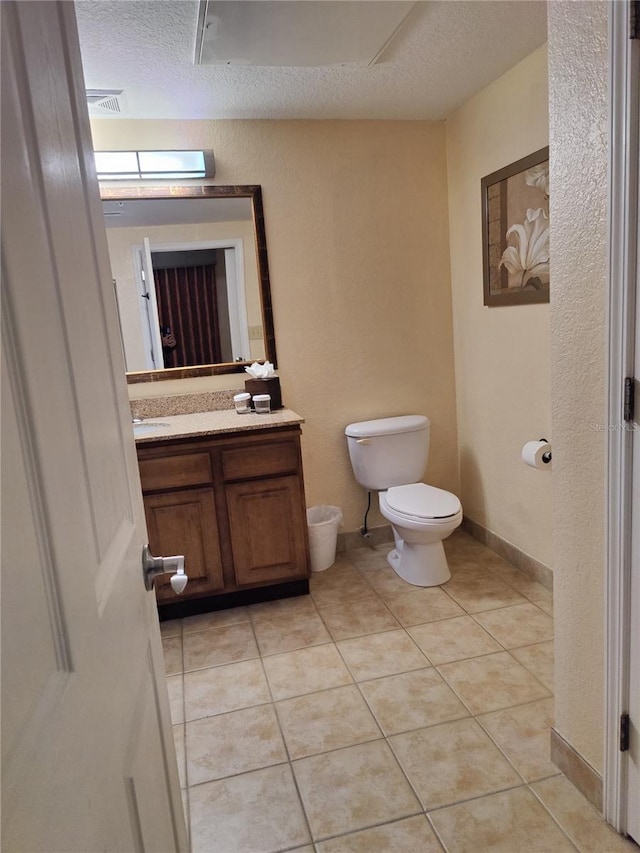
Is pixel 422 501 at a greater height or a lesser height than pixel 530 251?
lesser

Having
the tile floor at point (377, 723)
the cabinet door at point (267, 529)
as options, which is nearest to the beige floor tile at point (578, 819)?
the tile floor at point (377, 723)

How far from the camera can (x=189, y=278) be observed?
2.92 metres

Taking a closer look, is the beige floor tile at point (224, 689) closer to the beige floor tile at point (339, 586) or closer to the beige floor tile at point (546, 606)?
the beige floor tile at point (339, 586)

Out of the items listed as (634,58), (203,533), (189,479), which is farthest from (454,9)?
(203,533)

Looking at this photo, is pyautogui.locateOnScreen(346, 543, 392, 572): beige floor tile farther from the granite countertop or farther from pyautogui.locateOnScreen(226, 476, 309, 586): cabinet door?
the granite countertop

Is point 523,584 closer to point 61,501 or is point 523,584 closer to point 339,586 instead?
point 339,586

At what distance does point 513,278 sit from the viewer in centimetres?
267

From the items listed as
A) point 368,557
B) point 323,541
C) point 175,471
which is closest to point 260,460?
point 175,471

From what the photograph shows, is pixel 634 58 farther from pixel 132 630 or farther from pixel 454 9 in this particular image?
pixel 132 630

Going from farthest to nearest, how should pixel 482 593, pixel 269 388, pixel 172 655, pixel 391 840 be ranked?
pixel 269 388
pixel 482 593
pixel 172 655
pixel 391 840

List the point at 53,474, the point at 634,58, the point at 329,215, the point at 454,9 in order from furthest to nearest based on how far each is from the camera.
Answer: the point at 329,215, the point at 454,9, the point at 634,58, the point at 53,474

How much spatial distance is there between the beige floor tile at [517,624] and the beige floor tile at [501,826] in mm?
764

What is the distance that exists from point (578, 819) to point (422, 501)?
1.47 m

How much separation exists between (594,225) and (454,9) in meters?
1.16
